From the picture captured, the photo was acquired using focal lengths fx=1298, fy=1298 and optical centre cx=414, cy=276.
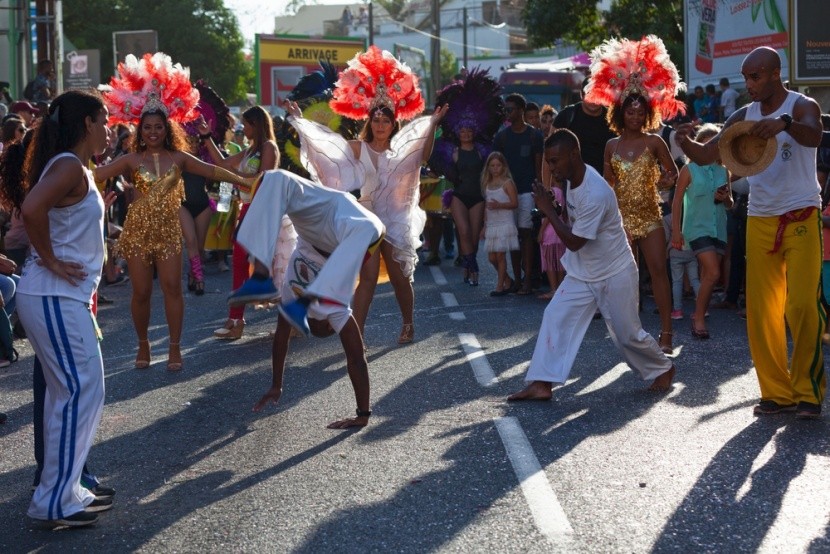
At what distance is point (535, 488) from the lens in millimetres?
5855

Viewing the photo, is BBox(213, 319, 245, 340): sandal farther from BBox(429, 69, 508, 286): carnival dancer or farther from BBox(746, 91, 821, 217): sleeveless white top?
BBox(746, 91, 821, 217): sleeveless white top

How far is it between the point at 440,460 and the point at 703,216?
5633mm

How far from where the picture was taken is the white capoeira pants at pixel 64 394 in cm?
536

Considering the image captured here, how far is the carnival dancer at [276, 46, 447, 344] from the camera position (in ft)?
33.4

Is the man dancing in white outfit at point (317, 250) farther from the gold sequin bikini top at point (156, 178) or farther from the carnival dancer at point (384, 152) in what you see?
the carnival dancer at point (384, 152)

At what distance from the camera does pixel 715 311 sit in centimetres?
1239

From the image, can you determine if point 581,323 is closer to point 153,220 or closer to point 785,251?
point 785,251

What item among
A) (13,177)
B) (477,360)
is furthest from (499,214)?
(13,177)

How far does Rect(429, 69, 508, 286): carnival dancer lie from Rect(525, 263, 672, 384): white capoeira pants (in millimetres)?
6612

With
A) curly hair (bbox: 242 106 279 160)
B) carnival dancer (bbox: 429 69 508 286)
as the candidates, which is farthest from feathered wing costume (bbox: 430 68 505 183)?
curly hair (bbox: 242 106 279 160)

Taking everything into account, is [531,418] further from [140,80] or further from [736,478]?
[140,80]

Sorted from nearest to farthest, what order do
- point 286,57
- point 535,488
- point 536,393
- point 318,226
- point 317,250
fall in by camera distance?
point 535,488 → point 318,226 → point 317,250 → point 536,393 → point 286,57

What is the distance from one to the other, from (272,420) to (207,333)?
4154 mm

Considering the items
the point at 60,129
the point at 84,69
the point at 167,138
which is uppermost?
the point at 84,69
